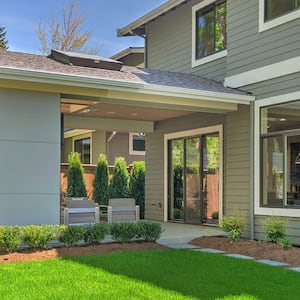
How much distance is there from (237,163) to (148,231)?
114 inches

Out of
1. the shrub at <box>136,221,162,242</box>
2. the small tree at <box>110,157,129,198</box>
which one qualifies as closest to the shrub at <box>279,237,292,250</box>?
the shrub at <box>136,221,162,242</box>

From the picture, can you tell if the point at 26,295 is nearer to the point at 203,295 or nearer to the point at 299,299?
the point at 203,295

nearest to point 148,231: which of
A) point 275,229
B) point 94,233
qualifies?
point 94,233

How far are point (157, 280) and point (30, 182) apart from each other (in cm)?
319

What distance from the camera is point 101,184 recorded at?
15805mm

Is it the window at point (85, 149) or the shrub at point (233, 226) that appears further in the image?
the window at point (85, 149)

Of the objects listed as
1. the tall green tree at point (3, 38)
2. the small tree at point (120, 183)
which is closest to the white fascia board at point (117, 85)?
the small tree at point (120, 183)

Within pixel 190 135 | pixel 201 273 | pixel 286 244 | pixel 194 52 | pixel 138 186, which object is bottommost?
pixel 201 273

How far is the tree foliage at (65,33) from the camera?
24.6 metres

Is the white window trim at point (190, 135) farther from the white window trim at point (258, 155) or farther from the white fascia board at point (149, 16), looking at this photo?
the white fascia board at point (149, 16)

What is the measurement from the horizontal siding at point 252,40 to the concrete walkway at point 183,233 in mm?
3590

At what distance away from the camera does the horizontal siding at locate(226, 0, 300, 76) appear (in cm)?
902

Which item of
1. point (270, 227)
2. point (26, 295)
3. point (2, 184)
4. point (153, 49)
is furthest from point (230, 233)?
point (153, 49)

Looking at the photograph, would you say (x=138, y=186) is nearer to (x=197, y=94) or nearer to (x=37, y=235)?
(x=197, y=94)
